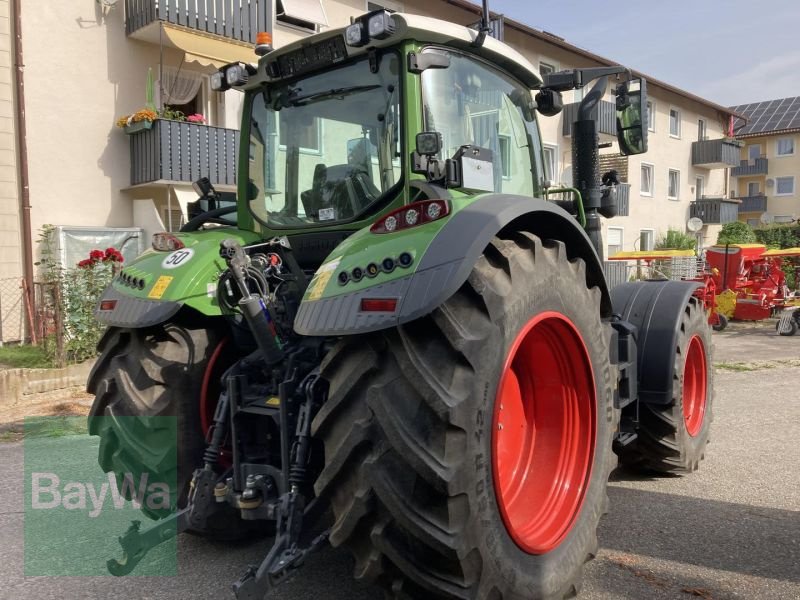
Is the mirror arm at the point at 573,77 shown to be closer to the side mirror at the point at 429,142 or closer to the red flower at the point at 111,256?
the side mirror at the point at 429,142

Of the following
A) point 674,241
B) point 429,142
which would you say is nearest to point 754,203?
point 674,241

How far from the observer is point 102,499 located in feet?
13.8

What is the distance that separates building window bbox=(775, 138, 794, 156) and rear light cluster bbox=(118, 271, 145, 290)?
49.8 m

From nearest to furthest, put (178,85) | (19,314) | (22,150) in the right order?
1. (19,314)
2. (22,150)
3. (178,85)

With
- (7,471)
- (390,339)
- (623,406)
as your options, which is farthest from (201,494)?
(7,471)

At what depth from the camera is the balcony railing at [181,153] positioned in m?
11.2

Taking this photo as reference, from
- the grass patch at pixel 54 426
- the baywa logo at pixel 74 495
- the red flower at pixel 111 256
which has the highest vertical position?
the red flower at pixel 111 256

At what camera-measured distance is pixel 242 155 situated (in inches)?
148

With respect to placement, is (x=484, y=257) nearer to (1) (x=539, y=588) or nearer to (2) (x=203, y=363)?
(1) (x=539, y=588)

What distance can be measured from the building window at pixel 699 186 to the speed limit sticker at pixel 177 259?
29757 mm

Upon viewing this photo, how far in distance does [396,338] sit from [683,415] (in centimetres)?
293

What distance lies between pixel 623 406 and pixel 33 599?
304 centimetres

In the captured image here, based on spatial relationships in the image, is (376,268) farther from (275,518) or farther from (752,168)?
(752,168)

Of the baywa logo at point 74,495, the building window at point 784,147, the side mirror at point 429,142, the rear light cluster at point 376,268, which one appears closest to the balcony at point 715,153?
the building window at point 784,147
